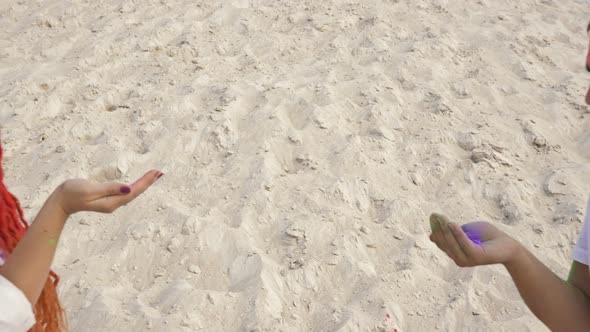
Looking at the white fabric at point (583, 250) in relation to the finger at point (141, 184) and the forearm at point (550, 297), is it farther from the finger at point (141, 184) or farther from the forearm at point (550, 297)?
the finger at point (141, 184)

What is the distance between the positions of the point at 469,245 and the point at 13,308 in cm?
89

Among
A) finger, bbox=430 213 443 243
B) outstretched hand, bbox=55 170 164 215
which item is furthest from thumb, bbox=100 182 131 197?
finger, bbox=430 213 443 243

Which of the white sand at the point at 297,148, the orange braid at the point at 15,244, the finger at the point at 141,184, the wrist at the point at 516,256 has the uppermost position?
the finger at the point at 141,184

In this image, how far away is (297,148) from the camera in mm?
2688

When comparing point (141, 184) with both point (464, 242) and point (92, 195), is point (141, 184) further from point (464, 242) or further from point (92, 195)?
point (464, 242)

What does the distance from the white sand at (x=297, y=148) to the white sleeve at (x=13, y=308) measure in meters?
A: 0.88

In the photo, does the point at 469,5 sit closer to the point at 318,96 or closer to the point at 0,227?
the point at 318,96

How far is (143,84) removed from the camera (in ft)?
10.3

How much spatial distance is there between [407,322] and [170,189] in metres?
1.23

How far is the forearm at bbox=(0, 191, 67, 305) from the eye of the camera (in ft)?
3.39

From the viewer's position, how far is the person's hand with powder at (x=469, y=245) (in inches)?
41.6

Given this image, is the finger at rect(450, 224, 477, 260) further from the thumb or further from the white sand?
the white sand

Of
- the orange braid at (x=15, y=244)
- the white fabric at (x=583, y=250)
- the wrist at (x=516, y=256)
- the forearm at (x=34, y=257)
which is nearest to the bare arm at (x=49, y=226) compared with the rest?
the forearm at (x=34, y=257)

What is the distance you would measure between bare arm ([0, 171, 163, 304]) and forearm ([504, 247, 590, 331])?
833 millimetres
